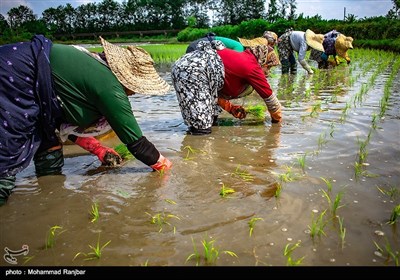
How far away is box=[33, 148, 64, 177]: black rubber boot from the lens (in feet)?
8.26

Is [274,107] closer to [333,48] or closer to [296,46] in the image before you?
[296,46]

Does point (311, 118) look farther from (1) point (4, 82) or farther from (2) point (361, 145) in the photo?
(1) point (4, 82)

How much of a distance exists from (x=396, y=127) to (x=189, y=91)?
7.15ft

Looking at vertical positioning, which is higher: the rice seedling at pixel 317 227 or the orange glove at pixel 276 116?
→ the orange glove at pixel 276 116

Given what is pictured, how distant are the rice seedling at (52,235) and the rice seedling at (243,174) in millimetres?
1229

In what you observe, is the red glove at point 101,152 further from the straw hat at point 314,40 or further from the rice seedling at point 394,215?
the straw hat at point 314,40

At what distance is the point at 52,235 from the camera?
1.67 meters

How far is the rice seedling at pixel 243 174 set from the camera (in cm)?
233

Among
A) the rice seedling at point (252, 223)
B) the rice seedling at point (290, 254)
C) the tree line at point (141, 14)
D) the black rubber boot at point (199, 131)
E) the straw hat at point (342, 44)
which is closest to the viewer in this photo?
the rice seedling at point (290, 254)

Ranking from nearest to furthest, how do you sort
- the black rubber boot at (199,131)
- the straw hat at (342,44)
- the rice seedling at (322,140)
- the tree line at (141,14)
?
the rice seedling at (322,140) → the black rubber boot at (199,131) → the straw hat at (342,44) → the tree line at (141,14)

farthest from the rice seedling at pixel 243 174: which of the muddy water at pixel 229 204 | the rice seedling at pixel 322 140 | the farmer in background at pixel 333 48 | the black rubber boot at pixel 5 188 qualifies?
the farmer in background at pixel 333 48

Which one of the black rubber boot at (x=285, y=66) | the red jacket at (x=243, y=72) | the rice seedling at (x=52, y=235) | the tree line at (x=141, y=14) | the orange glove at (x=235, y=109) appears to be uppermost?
the tree line at (x=141, y=14)

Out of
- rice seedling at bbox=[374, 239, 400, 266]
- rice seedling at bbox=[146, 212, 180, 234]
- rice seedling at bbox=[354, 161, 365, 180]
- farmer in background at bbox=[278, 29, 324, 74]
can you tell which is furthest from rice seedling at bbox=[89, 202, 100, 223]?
farmer in background at bbox=[278, 29, 324, 74]
